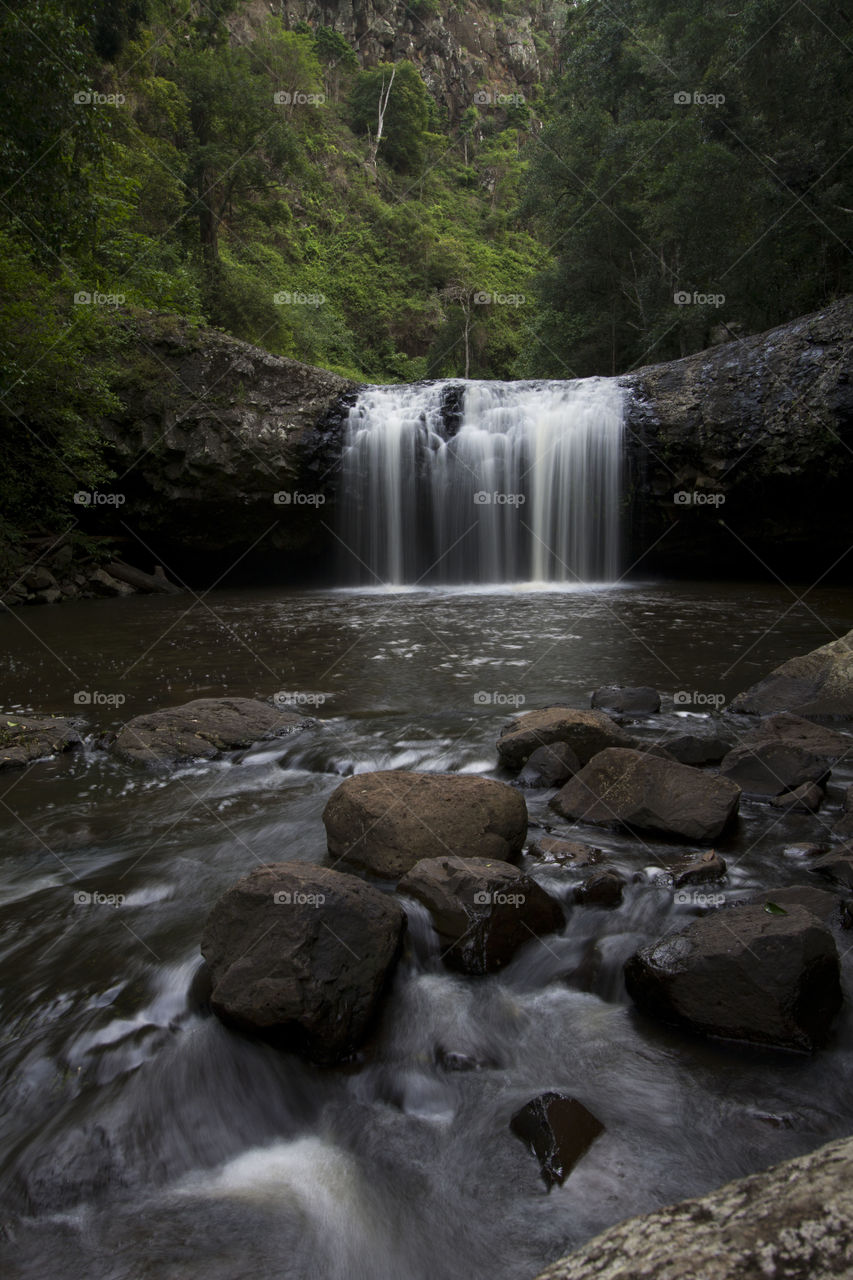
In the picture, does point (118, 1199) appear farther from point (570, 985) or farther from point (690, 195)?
point (690, 195)

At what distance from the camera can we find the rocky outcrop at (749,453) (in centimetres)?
1526

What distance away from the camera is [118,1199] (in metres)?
2.30

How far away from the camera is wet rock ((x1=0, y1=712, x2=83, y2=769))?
19.5 feet

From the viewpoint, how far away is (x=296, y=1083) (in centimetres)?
275

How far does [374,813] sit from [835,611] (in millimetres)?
10913

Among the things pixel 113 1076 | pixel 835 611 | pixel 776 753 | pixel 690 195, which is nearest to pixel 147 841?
pixel 113 1076
